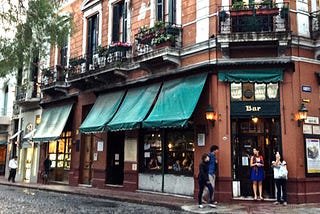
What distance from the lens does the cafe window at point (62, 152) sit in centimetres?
2228

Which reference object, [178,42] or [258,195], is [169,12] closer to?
[178,42]

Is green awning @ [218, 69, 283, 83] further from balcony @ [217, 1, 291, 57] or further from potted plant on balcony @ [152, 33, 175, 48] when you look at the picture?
potted plant on balcony @ [152, 33, 175, 48]

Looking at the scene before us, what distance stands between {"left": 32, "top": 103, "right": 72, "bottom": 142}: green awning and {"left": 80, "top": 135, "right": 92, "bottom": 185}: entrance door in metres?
1.49

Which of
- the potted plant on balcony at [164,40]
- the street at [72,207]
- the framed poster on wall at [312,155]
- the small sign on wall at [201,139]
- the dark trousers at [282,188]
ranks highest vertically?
the potted plant on balcony at [164,40]

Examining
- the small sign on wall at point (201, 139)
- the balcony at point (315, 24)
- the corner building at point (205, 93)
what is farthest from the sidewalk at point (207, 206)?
the balcony at point (315, 24)

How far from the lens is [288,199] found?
1338cm

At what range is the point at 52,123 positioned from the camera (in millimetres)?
22516

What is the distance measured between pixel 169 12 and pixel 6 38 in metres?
7.68

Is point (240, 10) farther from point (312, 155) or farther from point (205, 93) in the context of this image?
point (312, 155)

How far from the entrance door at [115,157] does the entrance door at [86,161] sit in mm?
1850

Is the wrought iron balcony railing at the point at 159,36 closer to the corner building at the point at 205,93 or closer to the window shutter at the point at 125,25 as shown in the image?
the corner building at the point at 205,93

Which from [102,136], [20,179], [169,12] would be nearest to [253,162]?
[169,12]

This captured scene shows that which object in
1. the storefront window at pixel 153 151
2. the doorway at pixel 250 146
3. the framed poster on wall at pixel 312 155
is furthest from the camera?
the storefront window at pixel 153 151

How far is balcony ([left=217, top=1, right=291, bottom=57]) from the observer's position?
13.7 m
